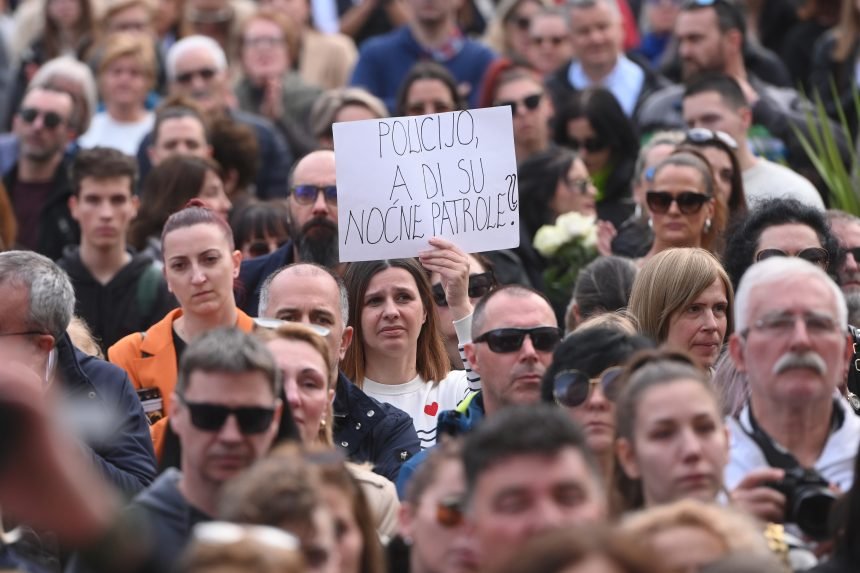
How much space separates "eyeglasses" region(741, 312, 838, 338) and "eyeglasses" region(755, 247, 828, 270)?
1.94m

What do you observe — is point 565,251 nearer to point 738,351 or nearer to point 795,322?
point 738,351

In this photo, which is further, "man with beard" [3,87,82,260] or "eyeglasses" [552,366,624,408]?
"man with beard" [3,87,82,260]

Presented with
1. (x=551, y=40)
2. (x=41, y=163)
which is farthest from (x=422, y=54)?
(x=41, y=163)

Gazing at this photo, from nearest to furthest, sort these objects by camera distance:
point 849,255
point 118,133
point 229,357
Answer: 1. point 229,357
2. point 849,255
3. point 118,133

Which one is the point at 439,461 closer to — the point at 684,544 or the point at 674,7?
the point at 684,544

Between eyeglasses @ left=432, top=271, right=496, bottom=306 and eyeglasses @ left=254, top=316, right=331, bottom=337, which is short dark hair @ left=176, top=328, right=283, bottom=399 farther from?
eyeglasses @ left=432, top=271, right=496, bottom=306

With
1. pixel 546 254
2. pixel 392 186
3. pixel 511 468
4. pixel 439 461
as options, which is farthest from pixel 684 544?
pixel 546 254

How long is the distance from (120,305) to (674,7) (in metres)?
6.82

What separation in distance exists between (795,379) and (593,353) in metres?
0.81

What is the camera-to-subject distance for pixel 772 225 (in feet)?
27.8

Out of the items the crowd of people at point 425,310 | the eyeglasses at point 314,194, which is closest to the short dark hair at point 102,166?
the crowd of people at point 425,310

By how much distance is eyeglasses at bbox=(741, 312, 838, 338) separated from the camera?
625cm

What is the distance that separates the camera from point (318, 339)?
7.10 meters

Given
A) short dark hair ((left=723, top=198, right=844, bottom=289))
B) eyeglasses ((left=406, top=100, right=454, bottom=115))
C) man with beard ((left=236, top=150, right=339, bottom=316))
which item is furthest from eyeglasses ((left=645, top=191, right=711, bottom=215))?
eyeglasses ((left=406, top=100, right=454, bottom=115))
